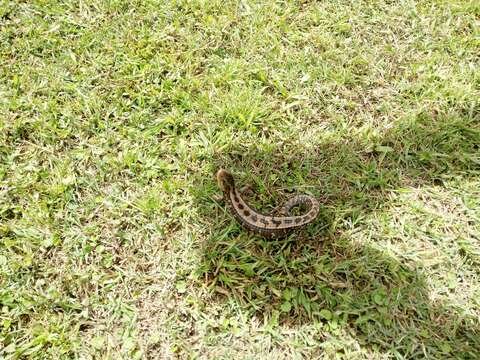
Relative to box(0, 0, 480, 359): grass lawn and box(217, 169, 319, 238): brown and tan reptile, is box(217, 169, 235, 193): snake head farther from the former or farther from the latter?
box(0, 0, 480, 359): grass lawn

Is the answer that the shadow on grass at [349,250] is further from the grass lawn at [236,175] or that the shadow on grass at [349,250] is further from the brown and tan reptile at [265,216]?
the brown and tan reptile at [265,216]

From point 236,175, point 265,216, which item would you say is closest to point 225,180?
point 236,175

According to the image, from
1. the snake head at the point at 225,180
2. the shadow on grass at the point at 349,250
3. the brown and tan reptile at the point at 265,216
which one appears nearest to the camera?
the shadow on grass at the point at 349,250

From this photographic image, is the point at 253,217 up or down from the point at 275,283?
up

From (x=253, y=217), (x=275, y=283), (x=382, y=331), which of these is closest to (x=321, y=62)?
(x=253, y=217)

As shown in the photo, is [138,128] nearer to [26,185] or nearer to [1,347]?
[26,185]

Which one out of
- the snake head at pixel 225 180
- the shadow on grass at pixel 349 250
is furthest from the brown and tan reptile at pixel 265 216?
the shadow on grass at pixel 349 250
